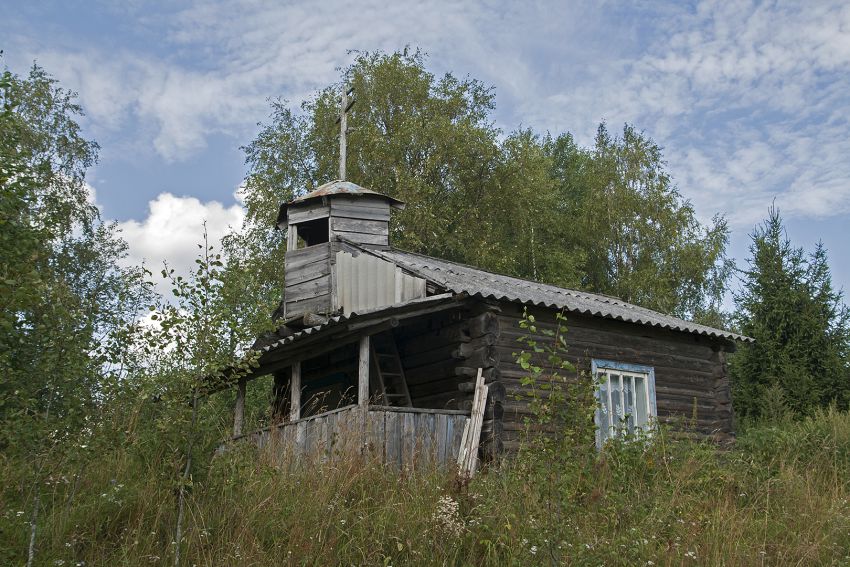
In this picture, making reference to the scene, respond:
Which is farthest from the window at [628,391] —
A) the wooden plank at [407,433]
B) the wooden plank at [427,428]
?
the wooden plank at [407,433]

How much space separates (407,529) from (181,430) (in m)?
1.88

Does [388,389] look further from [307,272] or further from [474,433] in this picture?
[307,272]

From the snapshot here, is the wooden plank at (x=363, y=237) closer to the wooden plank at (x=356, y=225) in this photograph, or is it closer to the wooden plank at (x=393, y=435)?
the wooden plank at (x=356, y=225)

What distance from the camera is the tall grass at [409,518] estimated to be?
554 centimetres

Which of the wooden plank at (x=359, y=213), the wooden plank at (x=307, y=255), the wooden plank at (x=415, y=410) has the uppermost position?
the wooden plank at (x=359, y=213)

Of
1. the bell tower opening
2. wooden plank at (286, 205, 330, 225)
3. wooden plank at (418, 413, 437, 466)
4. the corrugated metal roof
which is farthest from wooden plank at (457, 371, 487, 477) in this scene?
the bell tower opening

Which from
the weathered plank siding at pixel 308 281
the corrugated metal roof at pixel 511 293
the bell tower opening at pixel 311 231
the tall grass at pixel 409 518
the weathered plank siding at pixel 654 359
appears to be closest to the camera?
the tall grass at pixel 409 518

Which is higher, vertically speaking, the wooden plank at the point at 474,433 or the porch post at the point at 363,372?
the porch post at the point at 363,372

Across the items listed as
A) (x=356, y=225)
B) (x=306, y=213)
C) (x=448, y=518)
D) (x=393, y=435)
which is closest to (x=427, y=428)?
(x=393, y=435)

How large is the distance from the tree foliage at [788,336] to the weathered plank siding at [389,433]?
9.12 metres

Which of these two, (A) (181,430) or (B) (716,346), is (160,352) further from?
(B) (716,346)

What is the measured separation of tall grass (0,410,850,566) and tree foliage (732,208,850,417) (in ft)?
34.0

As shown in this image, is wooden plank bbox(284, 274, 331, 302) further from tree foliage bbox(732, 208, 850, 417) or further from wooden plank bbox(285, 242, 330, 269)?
tree foliage bbox(732, 208, 850, 417)

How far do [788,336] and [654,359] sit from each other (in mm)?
5821
